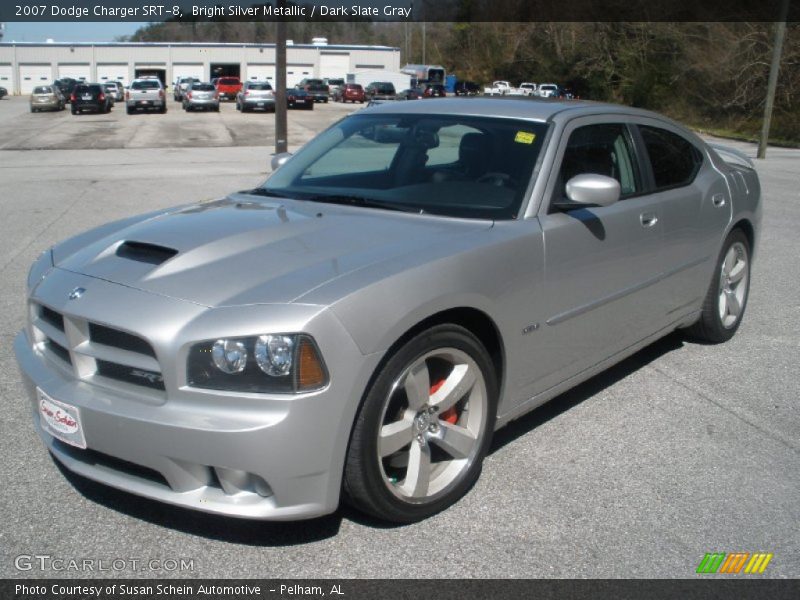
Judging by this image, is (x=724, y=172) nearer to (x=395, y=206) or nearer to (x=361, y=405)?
(x=395, y=206)

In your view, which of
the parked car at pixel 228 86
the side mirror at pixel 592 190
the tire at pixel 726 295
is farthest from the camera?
the parked car at pixel 228 86

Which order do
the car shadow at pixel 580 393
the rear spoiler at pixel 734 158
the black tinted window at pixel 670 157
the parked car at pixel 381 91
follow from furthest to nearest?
1. the parked car at pixel 381 91
2. the rear spoiler at pixel 734 158
3. the black tinted window at pixel 670 157
4. the car shadow at pixel 580 393

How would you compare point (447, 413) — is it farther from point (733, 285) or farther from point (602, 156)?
point (733, 285)

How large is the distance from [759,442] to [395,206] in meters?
2.15

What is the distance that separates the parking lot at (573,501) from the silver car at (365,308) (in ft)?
0.77

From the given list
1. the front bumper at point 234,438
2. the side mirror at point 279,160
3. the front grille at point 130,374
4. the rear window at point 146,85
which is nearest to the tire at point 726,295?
the side mirror at point 279,160

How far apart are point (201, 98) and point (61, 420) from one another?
45.9m

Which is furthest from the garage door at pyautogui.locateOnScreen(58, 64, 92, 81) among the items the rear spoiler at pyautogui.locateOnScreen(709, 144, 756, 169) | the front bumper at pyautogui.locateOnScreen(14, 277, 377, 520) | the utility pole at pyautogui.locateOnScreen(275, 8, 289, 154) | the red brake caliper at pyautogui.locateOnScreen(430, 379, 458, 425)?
the front bumper at pyautogui.locateOnScreen(14, 277, 377, 520)

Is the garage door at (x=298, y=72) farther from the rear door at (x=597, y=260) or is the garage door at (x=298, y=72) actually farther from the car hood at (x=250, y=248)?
the car hood at (x=250, y=248)

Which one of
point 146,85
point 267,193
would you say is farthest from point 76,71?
point 267,193

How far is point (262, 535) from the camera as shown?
3.21m

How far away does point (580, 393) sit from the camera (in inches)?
190

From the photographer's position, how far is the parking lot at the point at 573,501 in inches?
121

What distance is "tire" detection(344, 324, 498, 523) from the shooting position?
9.89 feet
